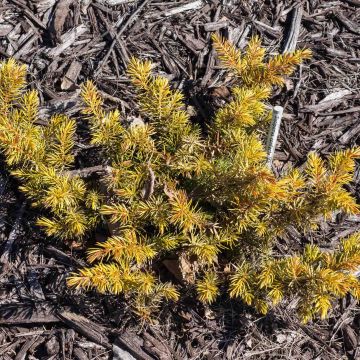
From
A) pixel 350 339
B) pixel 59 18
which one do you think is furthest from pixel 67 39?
pixel 350 339

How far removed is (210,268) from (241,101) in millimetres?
846

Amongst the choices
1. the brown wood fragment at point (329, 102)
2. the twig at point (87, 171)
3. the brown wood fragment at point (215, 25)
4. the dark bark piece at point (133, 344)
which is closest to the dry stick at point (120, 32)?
the brown wood fragment at point (215, 25)

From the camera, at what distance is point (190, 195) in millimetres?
2445

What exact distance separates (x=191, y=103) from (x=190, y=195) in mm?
952

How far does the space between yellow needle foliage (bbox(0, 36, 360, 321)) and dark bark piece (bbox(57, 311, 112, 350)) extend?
282 mm

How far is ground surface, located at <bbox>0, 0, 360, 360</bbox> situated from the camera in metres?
2.81

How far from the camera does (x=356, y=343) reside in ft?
9.39

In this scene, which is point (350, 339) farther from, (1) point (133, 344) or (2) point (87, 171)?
(2) point (87, 171)

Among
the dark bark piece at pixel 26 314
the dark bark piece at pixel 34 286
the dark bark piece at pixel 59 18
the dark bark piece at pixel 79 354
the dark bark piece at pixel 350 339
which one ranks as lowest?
the dark bark piece at pixel 350 339

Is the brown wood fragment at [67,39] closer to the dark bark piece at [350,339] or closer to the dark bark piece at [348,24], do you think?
the dark bark piece at [348,24]

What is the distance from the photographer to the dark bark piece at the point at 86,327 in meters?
2.79

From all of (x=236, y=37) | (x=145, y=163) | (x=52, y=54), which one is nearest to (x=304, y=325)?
(x=145, y=163)

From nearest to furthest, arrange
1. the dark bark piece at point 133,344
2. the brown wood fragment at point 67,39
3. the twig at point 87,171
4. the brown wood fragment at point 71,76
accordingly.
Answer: the dark bark piece at point 133,344
the twig at point 87,171
the brown wood fragment at point 71,76
the brown wood fragment at point 67,39

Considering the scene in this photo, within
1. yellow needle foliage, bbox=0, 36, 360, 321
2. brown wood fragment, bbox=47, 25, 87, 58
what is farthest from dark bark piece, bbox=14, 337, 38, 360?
brown wood fragment, bbox=47, 25, 87, 58
